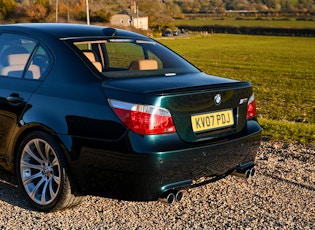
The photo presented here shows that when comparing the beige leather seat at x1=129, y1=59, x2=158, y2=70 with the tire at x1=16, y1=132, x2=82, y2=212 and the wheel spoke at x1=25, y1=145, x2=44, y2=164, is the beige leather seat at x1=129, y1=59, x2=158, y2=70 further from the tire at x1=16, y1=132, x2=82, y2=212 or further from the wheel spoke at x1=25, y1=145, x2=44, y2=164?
the wheel spoke at x1=25, y1=145, x2=44, y2=164

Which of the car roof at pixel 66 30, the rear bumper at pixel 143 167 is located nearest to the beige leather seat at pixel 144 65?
the car roof at pixel 66 30

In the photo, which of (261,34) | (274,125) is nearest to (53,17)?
(261,34)

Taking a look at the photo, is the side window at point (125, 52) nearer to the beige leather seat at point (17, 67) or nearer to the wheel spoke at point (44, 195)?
the beige leather seat at point (17, 67)

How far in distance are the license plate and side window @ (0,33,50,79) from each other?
1.43 meters

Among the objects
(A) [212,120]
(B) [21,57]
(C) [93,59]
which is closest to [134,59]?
(C) [93,59]

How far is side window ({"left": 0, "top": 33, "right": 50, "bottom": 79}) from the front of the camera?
15.3 ft

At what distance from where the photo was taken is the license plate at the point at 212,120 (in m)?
4.14

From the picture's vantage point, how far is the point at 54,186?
14.7 feet

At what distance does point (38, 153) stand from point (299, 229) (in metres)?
2.26

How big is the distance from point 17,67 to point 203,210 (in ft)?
7.07

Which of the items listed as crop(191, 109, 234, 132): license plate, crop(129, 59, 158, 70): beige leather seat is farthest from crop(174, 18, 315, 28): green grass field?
crop(191, 109, 234, 132): license plate

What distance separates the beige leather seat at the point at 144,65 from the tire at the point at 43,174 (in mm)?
1059

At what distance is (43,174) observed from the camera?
4566 mm

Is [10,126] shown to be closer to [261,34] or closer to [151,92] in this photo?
[151,92]
